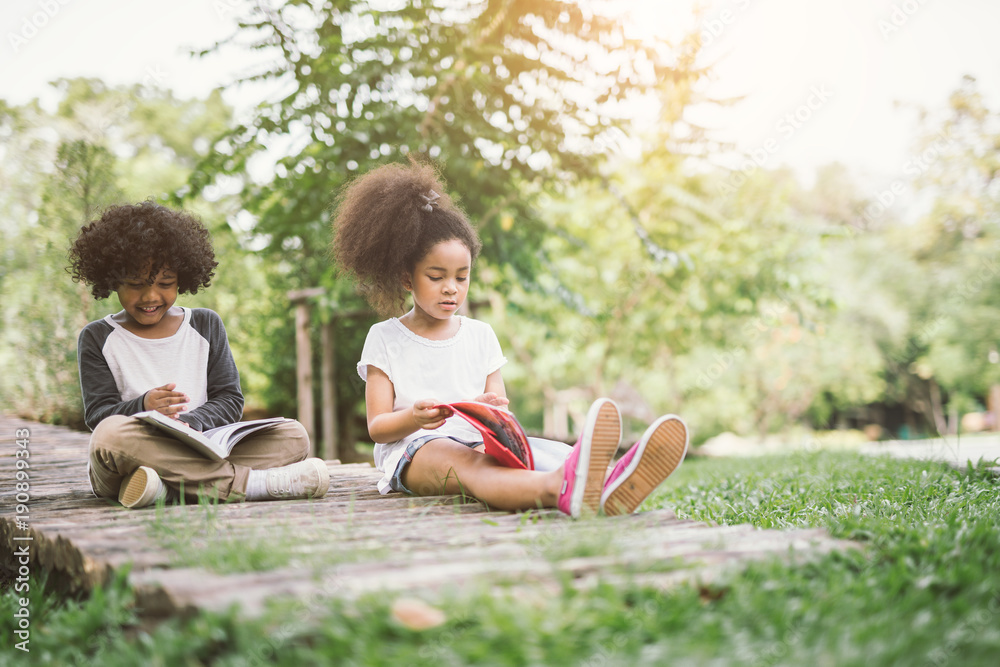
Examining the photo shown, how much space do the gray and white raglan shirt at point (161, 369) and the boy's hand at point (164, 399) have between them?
60mm

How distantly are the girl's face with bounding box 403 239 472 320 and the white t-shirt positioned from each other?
0.16 metres

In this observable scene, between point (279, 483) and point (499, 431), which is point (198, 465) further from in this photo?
point (499, 431)

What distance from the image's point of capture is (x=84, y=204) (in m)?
7.72

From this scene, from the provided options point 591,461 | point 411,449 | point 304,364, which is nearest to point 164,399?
point 411,449

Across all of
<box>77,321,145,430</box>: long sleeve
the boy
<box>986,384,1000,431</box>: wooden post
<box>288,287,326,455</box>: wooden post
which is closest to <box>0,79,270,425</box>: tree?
the boy

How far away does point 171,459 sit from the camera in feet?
9.43

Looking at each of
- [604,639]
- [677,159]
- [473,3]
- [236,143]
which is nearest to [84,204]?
[236,143]

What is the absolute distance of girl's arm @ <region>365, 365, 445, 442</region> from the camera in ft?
9.08

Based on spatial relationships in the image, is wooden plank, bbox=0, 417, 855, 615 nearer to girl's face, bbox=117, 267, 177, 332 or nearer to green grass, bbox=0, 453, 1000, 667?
green grass, bbox=0, 453, 1000, 667

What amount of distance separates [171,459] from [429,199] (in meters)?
1.64

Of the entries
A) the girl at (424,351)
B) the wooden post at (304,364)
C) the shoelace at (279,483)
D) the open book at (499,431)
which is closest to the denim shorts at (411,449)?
the girl at (424,351)

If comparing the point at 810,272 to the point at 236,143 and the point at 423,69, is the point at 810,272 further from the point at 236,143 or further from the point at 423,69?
the point at 236,143

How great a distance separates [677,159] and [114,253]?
8.26m

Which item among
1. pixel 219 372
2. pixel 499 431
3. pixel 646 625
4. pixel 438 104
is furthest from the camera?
pixel 438 104
